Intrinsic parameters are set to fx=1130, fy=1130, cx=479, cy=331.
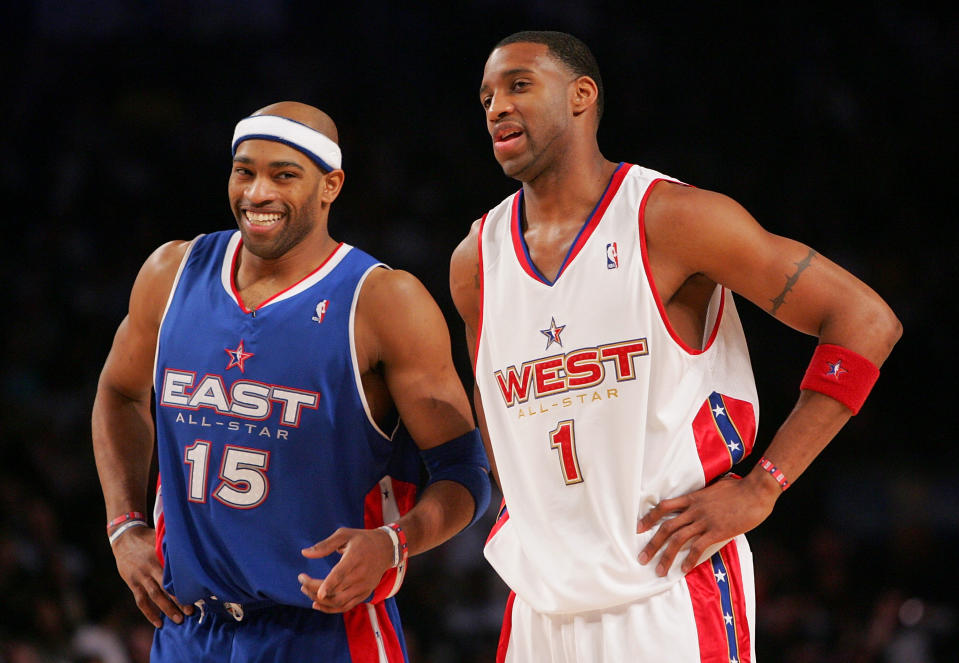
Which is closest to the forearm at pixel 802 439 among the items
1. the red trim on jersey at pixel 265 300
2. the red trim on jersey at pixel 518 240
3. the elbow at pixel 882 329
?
the elbow at pixel 882 329

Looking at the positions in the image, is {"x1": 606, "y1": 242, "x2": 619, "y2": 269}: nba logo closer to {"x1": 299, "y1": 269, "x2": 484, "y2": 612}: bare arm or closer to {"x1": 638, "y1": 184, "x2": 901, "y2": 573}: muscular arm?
{"x1": 638, "y1": 184, "x2": 901, "y2": 573}: muscular arm

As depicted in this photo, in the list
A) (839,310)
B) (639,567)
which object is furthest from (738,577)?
(839,310)

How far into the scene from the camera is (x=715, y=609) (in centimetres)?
247

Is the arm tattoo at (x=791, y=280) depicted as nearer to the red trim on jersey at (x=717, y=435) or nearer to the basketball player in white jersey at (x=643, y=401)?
the basketball player in white jersey at (x=643, y=401)

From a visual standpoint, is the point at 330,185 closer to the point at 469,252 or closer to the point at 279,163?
the point at 279,163

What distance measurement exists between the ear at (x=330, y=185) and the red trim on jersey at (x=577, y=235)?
0.56 m

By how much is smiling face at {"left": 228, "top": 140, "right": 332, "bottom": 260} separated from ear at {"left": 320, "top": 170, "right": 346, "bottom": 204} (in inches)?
2.3

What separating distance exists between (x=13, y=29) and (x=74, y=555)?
12.6 ft

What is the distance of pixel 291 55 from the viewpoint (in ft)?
25.5

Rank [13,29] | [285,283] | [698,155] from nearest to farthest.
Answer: [285,283], [698,155], [13,29]

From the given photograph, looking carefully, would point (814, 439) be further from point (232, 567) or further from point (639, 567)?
point (232, 567)

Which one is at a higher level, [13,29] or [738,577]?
[13,29]

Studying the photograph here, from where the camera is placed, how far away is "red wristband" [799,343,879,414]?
7.93ft

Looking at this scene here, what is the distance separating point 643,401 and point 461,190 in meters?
5.08
